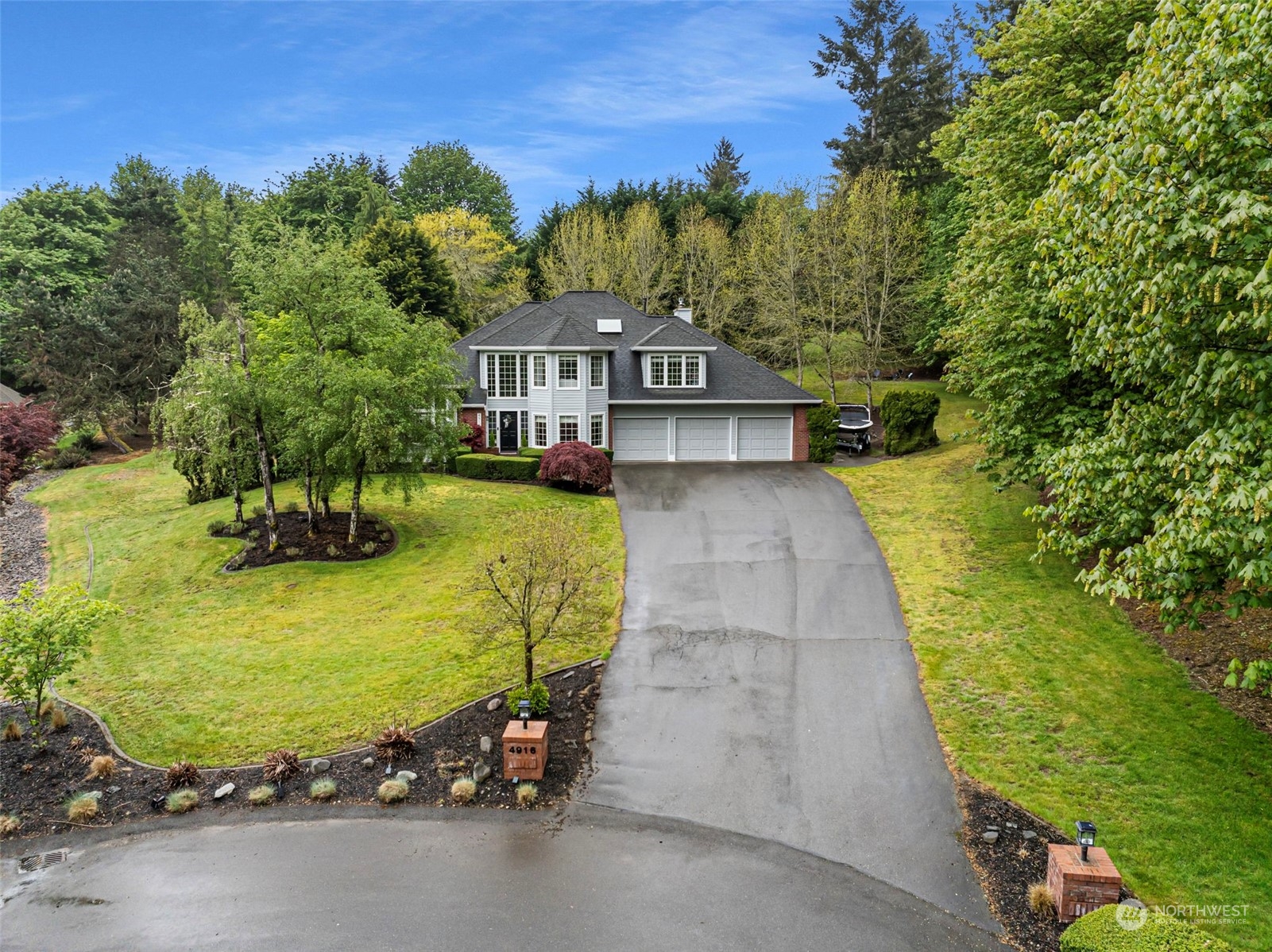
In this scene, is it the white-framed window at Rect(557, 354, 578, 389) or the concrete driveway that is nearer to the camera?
the concrete driveway

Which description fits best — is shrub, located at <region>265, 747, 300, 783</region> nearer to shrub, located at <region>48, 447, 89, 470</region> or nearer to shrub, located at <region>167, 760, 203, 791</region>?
shrub, located at <region>167, 760, 203, 791</region>

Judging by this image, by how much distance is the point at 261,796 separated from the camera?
11164 mm

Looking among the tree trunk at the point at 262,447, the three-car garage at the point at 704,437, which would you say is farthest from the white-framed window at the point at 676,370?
the tree trunk at the point at 262,447

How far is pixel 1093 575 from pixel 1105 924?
401 centimetres

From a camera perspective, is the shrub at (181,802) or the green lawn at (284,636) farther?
→ the green lawn at (284,636)

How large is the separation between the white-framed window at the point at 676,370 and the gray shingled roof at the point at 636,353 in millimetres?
272

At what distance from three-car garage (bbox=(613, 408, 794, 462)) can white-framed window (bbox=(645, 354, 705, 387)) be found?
1492mm

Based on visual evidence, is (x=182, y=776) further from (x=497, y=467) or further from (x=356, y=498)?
(x=497, y=467)

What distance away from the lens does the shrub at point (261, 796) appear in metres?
11.2

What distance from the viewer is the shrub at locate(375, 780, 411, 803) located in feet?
36.3

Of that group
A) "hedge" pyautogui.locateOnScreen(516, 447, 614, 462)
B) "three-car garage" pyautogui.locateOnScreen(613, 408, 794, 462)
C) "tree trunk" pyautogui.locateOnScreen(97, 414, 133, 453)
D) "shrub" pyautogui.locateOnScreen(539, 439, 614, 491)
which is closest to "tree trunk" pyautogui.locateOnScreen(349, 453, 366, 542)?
"shrub" pyautogui.locateOnScreen(539, 439, 614, 491)

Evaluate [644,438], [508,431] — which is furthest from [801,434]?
[508,431]

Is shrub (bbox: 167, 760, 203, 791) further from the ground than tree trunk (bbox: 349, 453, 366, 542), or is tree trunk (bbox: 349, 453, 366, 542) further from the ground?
tree trunk (bbox: 349, 453, 366, 542)

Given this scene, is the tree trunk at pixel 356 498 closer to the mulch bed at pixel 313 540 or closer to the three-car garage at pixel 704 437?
the mulch bed at pixel 313 540
